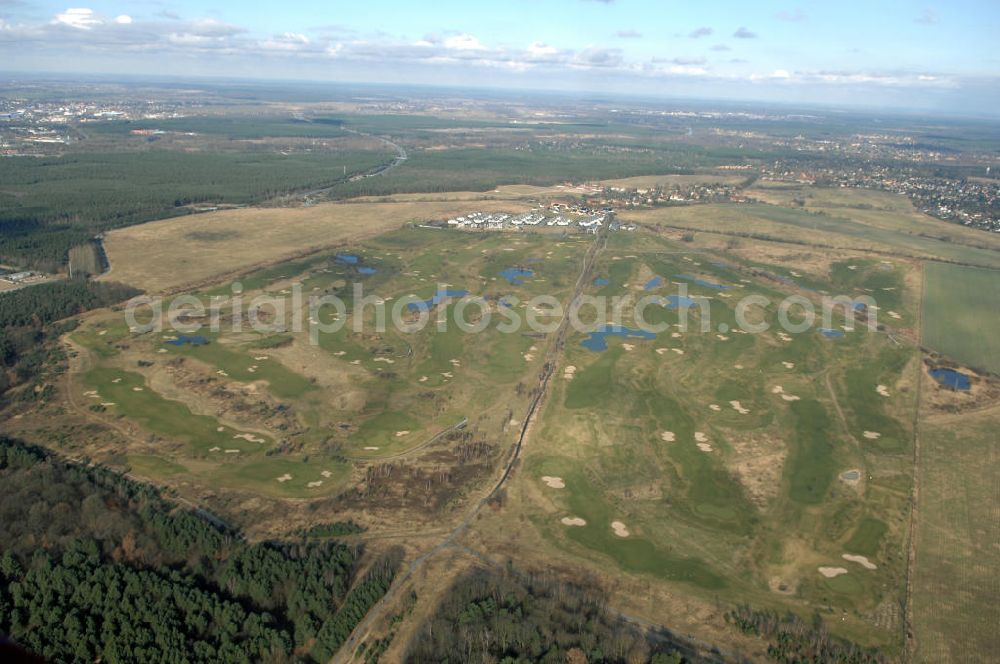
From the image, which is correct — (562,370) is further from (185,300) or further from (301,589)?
(185,300)

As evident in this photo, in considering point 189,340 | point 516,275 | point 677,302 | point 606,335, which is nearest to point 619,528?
point 606,335

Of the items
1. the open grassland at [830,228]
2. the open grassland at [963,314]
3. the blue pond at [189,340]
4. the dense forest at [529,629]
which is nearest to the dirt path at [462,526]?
the dense forest at [529,629]

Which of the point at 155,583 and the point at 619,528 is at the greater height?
the point at 155,583

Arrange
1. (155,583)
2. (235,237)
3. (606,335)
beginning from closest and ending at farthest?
(155,583) < (606,335) < (235,237)

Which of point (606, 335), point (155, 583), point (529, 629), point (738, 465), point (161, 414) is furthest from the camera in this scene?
point (606, 335)

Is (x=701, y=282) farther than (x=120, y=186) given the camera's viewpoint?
No

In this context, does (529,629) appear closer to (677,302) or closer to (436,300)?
(436,300)

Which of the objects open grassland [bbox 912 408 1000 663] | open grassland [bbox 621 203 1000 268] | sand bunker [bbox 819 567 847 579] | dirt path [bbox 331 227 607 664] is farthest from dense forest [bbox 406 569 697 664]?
open grassland [bbox 621 203 1000 268]

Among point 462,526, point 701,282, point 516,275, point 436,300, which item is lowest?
point 462,526
